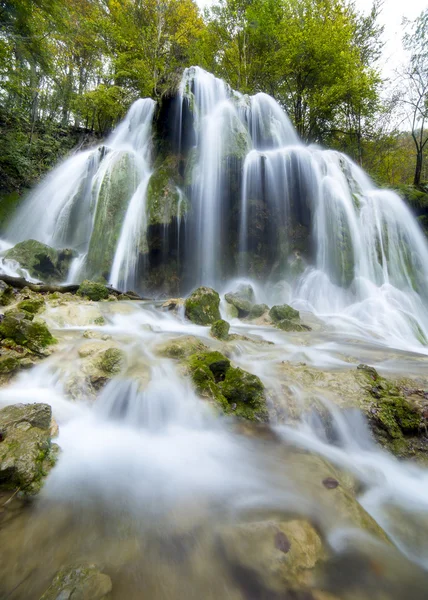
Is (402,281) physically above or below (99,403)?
above

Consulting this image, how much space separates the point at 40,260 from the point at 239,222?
7.43 metres

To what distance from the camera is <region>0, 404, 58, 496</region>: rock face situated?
1899mm

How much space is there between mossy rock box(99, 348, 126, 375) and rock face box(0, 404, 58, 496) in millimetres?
1049

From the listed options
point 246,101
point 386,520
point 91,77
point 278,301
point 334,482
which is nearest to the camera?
point 386,520

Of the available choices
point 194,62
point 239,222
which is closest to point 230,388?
point 239,222

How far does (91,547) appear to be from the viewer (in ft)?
5.15

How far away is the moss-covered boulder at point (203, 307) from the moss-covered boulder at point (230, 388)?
3.16 m

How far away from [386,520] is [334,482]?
0.37 metres

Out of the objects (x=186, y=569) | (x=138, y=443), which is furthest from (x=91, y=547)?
(x=138, y=443)

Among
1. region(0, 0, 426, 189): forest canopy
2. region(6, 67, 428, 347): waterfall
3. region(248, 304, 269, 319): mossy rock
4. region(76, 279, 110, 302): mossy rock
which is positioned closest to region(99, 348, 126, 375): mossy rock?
region(76, 279, 110, 302): mossy rock

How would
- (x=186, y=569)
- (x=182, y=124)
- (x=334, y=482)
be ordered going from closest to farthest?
(x=186, y=569), (x=334, y=482), (x=182, y=124)

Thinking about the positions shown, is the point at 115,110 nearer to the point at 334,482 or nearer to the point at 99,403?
the point at 99,403

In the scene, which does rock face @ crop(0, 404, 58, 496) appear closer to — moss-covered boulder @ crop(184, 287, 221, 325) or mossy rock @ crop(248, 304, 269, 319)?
moss-covered boulder @ crop(184, 287, 221, 325)

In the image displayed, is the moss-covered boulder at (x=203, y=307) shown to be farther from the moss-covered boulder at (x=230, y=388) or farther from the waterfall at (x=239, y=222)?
the waterfall at (x=239, y=222)
